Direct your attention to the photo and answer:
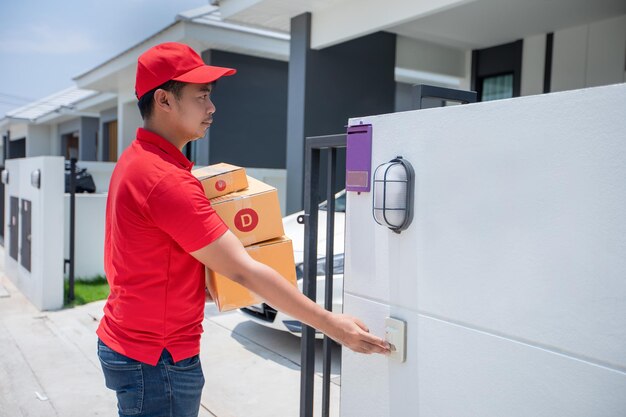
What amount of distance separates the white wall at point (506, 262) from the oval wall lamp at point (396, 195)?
3 centimetres

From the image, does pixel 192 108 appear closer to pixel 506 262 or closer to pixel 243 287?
pixel 243 287

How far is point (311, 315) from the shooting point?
1.66 metres

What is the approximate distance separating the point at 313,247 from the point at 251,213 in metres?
0.54

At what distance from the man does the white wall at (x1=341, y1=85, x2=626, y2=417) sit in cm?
27

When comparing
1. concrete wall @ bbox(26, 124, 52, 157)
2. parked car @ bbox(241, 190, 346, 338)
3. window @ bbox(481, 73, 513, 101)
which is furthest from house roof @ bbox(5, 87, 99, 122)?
parked car @ bbox(241, 190, 346, 338)

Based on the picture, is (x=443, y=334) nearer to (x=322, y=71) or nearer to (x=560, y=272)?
(x=560, y=272)

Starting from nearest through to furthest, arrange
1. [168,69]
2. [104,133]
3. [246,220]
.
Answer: [168,69]
[246,220]
[104,133]

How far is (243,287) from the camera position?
6.21 ft

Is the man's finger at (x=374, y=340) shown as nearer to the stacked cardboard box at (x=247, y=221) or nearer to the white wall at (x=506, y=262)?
the white wall at (x=506, y=262)

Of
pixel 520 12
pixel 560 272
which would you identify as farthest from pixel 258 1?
pixel 560 272

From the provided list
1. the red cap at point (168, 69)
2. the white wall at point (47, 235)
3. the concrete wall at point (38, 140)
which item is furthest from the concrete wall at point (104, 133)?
the red cap at point (168, 69)

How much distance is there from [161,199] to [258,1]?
23.9 feet

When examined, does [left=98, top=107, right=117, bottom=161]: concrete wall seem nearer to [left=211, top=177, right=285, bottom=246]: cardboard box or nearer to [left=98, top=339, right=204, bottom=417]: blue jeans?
[left=211, top=177, right=285, bottom=246]: cardboard box

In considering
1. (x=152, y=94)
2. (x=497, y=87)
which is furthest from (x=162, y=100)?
(x=497, y=87)
